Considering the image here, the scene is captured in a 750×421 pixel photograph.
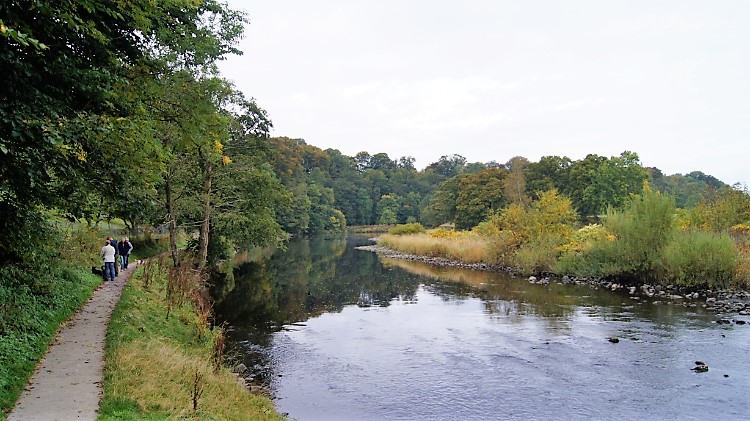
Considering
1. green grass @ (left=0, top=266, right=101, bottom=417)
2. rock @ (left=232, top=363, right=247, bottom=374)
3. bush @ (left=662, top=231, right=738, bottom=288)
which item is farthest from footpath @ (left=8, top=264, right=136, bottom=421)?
bush @ (left=662, top=231, right=738, bottom=288)

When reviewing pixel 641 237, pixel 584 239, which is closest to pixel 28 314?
pixel 641 237

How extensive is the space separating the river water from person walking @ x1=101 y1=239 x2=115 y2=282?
167 inches

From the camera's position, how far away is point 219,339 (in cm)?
1402

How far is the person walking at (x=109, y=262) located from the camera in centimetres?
1925

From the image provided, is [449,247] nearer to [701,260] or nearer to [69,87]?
[701,260]

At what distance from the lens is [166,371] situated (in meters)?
9.40

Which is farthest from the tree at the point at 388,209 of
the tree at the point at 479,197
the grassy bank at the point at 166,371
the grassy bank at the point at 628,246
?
the grassy bank at the point at 166,371

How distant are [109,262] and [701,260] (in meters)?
25.8

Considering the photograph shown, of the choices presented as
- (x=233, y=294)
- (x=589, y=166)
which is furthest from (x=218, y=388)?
(x=589, y=166)

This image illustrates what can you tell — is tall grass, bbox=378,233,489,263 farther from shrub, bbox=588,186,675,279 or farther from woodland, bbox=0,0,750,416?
woodland, bbox=0,0,750,416

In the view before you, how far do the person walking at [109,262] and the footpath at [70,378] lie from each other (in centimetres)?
669

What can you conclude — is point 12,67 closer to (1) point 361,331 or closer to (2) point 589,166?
(1) point 361,331

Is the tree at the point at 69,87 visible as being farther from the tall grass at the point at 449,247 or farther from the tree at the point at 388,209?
the tree at the point at 388,209

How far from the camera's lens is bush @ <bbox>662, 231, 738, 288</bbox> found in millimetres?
24328
